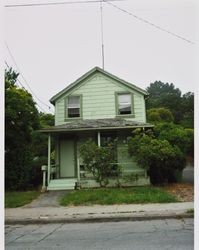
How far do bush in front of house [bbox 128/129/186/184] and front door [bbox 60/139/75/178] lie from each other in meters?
2.64

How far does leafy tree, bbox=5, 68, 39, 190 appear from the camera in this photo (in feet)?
40.4

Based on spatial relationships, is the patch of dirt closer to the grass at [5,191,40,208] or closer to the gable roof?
the gable roof

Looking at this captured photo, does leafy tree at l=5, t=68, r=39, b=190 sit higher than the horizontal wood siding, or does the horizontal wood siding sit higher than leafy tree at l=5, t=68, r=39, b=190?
the horizontal wood siding

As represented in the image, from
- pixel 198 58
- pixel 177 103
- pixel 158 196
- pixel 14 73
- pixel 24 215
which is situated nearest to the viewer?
pixel 198 58

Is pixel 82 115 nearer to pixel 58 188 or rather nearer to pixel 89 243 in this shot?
pixel 58 188

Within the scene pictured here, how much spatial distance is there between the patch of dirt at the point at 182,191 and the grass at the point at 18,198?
433 cm

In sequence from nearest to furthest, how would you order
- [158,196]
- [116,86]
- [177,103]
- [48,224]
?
[48,224] → [158,196] → [116,86] → [177,103]

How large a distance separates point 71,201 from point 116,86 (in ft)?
21.0

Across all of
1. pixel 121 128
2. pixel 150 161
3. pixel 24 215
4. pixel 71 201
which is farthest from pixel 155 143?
pixel 24 215

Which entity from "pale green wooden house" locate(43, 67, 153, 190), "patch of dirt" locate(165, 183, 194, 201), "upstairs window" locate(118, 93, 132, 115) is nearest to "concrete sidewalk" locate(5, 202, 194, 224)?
"patch of dirt" locate(165, 183, 194, 201)

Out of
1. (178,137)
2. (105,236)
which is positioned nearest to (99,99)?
(178,137)

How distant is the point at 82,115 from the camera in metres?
A: 14.6

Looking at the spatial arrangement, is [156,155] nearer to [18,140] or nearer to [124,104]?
[124,104]

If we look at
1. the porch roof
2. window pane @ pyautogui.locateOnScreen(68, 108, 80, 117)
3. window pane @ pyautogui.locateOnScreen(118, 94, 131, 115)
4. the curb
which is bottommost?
the curb
